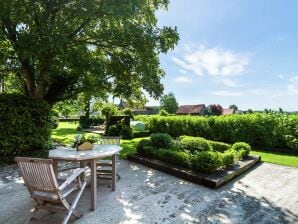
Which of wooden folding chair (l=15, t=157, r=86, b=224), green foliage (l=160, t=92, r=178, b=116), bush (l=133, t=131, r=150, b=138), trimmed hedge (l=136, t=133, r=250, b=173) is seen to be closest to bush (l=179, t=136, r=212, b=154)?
trimmed hedge (l=136, t=133, r=250, b=173)

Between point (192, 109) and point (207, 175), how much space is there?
46492mm

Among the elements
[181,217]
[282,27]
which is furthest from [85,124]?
[181,217]

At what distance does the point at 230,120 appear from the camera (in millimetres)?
12094

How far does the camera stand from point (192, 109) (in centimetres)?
5119

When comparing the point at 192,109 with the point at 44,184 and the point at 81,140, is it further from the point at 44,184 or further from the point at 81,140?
the point at 44,184

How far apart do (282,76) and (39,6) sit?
1598cm

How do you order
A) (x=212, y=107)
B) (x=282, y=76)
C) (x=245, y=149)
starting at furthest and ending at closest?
(x=212, y=107) < (x=282, y=76) < (x=245, y=149)

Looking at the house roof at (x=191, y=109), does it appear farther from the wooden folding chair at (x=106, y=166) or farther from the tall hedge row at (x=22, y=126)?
the wooden folding chair at (x=106, y=166)

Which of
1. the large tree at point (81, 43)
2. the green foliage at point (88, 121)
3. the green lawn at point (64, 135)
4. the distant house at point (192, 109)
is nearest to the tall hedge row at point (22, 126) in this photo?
the large tree at point (81, 43)

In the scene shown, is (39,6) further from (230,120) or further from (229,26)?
(230,120)

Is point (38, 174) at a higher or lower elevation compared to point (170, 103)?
lower

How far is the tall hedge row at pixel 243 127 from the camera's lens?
1024 centimetres

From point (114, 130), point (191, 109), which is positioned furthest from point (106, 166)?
point (191, 109)

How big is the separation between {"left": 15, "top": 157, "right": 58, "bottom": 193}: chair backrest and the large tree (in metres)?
3.34
